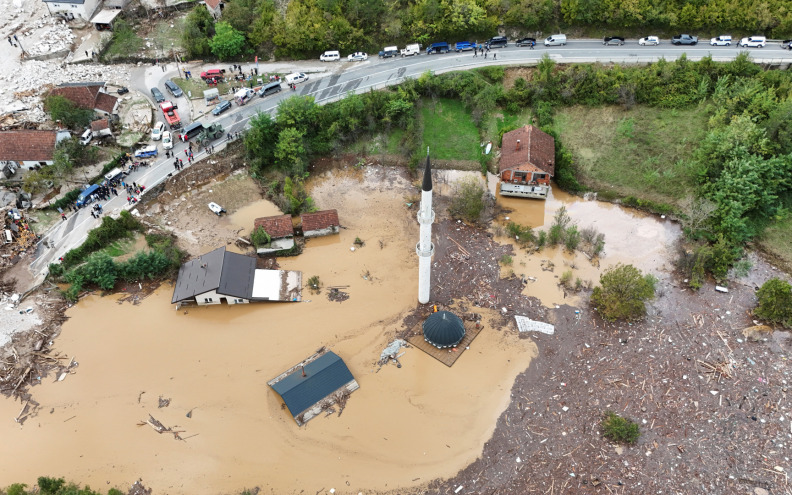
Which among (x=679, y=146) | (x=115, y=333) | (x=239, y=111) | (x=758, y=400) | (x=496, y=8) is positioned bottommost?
(x=758, y=400)

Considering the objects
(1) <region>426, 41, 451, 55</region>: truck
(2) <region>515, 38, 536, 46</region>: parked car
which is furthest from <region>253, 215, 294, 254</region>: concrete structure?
(2) <region>515, 38, 536, 46</region>: parked car

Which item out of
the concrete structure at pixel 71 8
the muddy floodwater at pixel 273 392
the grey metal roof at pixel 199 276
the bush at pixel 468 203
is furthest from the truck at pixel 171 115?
the bush at pixel 468 203

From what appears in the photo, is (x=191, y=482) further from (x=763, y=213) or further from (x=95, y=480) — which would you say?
(x=763, y=213)

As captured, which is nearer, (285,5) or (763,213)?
(763,213)

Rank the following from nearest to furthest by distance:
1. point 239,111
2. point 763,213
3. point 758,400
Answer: point 758,400
point 763,213
point 239,111

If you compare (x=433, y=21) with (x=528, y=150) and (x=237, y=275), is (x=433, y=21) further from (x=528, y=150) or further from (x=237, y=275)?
(x=237, y=275)

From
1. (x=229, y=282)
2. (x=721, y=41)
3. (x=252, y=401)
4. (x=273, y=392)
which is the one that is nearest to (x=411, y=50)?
(x=721, y=41)

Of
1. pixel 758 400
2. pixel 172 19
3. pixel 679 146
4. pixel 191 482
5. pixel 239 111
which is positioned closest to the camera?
pixel 191 482

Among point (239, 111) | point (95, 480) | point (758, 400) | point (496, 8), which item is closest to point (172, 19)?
point (239, 111)
